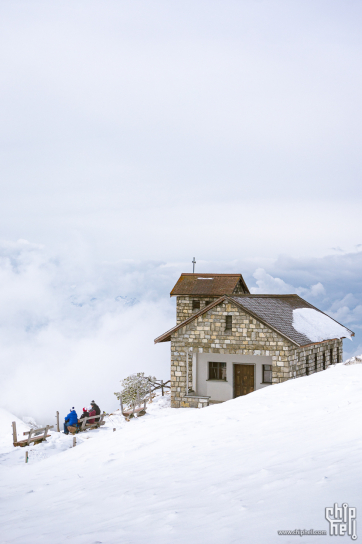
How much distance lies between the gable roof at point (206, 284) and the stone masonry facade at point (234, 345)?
322 inches

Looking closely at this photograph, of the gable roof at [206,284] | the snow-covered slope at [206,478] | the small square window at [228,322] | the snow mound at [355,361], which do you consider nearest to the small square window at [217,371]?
the small square window at [228,322]

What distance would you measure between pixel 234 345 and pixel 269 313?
8.96ft

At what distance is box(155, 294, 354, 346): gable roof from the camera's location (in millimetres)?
24469

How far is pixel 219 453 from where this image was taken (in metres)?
11.1

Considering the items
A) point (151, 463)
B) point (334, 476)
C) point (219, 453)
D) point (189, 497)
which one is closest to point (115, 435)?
point (151, 463)

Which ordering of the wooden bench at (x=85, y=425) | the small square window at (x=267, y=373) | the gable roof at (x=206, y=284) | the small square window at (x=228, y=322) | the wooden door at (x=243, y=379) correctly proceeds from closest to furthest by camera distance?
1. the wooden bench at (x=85, y=425)
2. the small square window at (x=228, y=322)
3. the small square window at (x=267, y=373)
4. the wooden door at (x=243, y=379)
5. the gable roof at (x=206, y=284)

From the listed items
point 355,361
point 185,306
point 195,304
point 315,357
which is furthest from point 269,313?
point 185,306

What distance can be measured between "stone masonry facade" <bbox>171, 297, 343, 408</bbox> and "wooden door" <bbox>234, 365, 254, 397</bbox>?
1.68 m

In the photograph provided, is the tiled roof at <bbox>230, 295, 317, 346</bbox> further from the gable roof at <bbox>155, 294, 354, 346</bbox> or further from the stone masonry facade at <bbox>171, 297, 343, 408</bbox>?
the stone masonry facade at <bbox>171, 297, 343, 408</bbox>

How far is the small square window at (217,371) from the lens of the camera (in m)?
26.7

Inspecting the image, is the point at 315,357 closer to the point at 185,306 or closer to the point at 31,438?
the point at 185,306

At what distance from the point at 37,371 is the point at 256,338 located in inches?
5076

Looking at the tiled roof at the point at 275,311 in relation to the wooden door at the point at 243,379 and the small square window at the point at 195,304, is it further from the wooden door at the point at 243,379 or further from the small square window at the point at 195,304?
the small square window at the point at 195,304

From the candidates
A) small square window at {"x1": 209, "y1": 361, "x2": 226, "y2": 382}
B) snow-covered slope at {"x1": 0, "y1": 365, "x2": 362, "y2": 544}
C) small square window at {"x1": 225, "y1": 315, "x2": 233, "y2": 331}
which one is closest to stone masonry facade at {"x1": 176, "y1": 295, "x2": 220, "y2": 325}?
small square window at {"x1": 209, "y1": 361, "x2": 226, "y2": 382}
